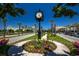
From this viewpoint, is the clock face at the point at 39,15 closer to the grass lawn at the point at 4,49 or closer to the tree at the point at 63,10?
the tree at the point at 63,10

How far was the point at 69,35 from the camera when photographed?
15.8ft

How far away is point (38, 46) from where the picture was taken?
4.76 meters

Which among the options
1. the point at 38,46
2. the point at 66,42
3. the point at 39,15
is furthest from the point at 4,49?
the point at 66,42

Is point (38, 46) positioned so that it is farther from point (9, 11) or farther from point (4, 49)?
point (9, 11)

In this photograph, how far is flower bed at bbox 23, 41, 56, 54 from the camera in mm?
4742

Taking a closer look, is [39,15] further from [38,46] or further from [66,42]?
[66,42]

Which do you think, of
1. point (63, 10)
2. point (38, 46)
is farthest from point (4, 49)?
point (63, 10)

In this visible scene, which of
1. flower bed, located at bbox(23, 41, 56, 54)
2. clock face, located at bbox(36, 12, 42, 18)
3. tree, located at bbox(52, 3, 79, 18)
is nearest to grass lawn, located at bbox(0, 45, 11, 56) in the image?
flower bed, located at bbox(23, 41, 56, 54)

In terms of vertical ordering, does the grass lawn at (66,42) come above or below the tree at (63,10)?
below

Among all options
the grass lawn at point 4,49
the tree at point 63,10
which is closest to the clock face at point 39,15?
the tree at point 63,10

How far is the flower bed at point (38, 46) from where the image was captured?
4.74 meters

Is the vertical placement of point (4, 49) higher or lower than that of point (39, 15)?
lower

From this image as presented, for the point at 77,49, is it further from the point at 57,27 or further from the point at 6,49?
the point at 6,49

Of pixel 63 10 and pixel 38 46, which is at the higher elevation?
pixel 63 10
